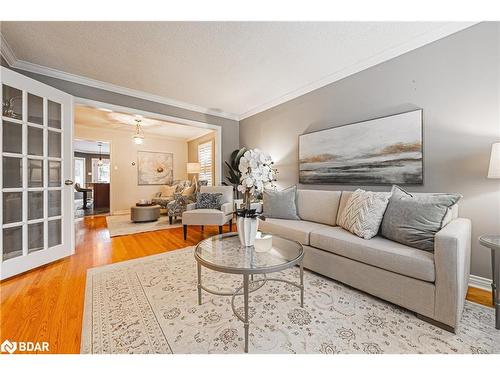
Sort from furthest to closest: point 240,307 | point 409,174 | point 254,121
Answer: point 254,121 < point 409,174 < point 240,307

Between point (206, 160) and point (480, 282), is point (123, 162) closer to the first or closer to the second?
point (206, 160)

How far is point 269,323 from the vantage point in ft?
4.40

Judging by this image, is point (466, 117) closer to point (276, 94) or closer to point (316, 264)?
point (316, 264)

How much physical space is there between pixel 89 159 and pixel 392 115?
39.6 feet

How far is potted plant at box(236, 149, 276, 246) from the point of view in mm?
1559

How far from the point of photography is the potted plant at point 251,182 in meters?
1.56

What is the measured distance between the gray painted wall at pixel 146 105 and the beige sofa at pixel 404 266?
9.64 ft

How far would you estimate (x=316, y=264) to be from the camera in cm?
198

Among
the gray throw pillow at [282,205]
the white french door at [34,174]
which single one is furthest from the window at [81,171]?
the gray throw pillow at [282,205]

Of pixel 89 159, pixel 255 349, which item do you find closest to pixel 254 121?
pixel 255 349

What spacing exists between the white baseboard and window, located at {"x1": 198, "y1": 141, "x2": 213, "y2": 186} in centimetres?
502

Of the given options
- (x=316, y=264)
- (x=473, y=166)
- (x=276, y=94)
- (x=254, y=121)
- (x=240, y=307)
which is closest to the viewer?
(x=240, y=307)

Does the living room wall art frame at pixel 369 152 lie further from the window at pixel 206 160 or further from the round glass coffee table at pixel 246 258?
the window at pixel 206 160

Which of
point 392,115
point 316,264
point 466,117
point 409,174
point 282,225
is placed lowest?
point 316,264
